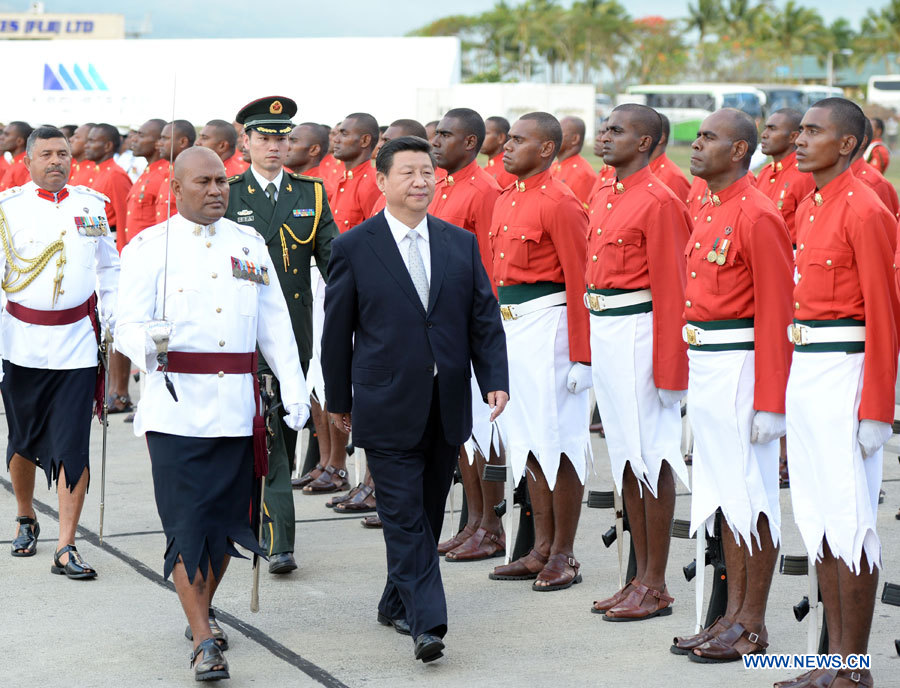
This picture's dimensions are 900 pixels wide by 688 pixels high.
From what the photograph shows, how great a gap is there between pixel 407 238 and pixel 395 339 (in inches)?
16.9

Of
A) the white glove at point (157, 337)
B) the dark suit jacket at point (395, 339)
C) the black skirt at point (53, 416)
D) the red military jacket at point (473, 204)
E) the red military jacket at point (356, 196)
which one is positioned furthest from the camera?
the red military jacket at point (356, 196)

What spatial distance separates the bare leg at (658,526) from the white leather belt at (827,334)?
51.3 inches

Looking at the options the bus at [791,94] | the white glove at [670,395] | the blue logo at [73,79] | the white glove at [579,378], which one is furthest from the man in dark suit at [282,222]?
the bus at [791,94]

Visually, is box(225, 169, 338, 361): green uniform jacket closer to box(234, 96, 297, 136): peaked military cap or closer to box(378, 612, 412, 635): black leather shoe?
box(234, 96, 297, 136): peaked military cap

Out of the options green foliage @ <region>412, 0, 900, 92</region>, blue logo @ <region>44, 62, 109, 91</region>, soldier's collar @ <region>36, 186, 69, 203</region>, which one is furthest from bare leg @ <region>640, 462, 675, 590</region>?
green foliage @ <region>412, 0, 900, 92</region>

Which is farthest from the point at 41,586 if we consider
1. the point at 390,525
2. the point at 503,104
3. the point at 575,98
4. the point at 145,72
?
the point at 575,98

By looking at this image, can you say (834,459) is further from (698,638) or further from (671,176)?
(671,176)

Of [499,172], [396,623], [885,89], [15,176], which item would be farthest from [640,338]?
[885,89]

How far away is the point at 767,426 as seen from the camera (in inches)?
202

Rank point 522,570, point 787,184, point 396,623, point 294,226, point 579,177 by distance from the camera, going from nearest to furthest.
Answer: point 396,623 → point 522,570 → point 294,226 → point 787,184 → point 579,177

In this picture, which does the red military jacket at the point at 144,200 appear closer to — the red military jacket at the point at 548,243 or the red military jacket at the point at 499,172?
the red military jacket at the point at 499,172

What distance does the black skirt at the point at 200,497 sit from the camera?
5230 mm

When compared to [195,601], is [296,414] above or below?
above

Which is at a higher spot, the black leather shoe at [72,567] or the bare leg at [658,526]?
the bare leg at [658,526]
